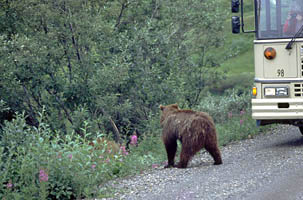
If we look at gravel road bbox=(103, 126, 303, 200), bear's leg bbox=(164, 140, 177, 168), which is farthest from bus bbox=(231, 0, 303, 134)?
bear's leg bbox=(164, 140, 177, 168)

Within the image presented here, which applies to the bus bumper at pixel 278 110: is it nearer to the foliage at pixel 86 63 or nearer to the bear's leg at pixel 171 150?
the bear's leg at pixel 171 150

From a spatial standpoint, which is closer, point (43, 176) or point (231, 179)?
point (43, 176)

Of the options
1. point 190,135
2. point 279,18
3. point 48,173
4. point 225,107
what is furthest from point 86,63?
point 48,173

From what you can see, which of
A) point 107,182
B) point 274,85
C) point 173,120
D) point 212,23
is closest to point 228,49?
point 212,23

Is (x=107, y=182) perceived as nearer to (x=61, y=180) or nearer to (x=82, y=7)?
(x=61, y=180)

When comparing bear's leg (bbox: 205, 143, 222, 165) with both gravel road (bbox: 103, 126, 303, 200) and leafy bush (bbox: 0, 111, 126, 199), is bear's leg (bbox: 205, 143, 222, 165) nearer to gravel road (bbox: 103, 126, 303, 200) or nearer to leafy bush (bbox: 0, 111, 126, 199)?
gravel road (bbox: 103, 126, 303, 200)

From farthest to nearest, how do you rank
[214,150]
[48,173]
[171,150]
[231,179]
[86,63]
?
[86,63] → [171,150] → [214,150] → [231,179] → [48,173]

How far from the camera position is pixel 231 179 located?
25.3 ft

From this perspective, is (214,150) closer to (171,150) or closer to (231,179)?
(171,150)

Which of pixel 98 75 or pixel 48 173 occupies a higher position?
pixel 98 75

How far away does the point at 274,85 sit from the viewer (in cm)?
1026

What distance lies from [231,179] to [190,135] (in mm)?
1307

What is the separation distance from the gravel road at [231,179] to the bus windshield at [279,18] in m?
2.26

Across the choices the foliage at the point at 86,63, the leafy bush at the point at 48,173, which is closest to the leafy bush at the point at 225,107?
the foliage at the point at 86,63
